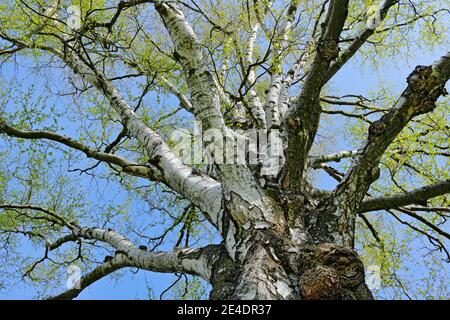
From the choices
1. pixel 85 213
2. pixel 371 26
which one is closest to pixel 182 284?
pixel 85 213

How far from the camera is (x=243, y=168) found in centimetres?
307

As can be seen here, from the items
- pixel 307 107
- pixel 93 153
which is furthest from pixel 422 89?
pixel 93 153

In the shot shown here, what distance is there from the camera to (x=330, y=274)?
2361 millimetres

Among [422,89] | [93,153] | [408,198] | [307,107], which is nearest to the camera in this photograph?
[422,89]

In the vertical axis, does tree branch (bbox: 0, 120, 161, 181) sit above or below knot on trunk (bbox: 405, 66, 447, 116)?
above

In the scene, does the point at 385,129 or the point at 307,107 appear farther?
the point at 307,107

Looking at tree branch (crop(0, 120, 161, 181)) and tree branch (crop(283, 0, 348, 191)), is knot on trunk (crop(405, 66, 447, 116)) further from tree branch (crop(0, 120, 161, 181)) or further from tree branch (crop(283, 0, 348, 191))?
tree branch (crop(0, 120, 161, 181))

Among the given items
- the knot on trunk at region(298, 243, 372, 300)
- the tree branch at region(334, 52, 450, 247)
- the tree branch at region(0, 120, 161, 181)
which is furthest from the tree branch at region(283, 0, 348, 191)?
the tree branch at region(0, 120, 161, 181)

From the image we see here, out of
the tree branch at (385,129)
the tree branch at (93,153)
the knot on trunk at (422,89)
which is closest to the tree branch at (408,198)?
the tree branch at (385,129)

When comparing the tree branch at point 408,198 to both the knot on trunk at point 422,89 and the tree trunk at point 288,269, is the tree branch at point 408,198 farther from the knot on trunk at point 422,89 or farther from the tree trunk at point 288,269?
the tree trunk at point 288,269

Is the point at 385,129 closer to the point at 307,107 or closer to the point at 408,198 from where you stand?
the point at 307,107

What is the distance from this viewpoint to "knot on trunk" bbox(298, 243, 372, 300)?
231 centimetres
